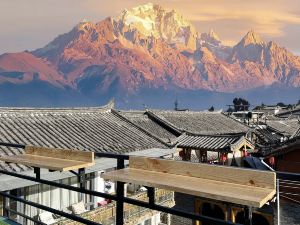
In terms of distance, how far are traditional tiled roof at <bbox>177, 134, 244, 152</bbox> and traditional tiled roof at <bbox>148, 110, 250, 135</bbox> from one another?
272cm

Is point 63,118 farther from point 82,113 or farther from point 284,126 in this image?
point 284,126

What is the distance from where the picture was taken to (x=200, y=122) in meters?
33.3

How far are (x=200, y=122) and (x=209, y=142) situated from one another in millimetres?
10749

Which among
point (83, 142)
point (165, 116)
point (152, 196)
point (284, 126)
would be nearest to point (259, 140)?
point (165, 116)

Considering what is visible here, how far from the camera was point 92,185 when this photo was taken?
1546 cm

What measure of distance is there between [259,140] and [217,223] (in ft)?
96.9

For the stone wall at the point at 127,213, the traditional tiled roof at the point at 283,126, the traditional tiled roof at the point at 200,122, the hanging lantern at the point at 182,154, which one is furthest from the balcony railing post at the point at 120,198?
the traditional tiled roof at the point at 283,126

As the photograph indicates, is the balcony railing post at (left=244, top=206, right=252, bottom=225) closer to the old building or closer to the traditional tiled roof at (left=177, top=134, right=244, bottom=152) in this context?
the old building

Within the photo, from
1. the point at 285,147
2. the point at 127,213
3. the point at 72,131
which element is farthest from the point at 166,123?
the point at 127,213

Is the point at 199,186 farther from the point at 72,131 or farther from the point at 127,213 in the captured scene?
the point at 72,131

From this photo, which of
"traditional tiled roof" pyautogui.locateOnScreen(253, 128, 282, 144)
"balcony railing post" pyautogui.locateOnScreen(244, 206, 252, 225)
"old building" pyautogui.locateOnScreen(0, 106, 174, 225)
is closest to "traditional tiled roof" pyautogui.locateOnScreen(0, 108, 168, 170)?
"old building" pyautogui.locateOnScreen(0, 106, 174, 225)

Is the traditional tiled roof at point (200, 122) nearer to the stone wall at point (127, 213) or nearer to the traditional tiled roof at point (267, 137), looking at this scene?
the traditional tiled roof at point (267, 137)

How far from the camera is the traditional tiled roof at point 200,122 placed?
29906 mm

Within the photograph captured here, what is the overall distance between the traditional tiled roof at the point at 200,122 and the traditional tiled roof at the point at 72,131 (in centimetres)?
829
